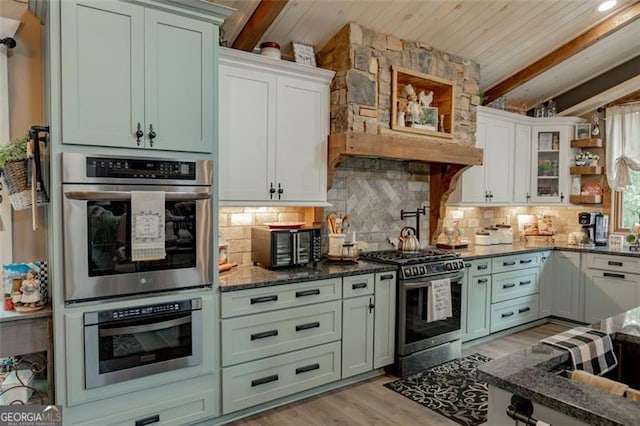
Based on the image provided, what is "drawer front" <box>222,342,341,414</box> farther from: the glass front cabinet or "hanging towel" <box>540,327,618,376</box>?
the glass front cabinet

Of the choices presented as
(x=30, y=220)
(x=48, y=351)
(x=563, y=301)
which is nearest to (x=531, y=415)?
(x=48, y=351)

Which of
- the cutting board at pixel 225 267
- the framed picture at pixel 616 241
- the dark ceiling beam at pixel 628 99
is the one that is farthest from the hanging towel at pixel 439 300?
the dark ceiling beam at pixel 628 99

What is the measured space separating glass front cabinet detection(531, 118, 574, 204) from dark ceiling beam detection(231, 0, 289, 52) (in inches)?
149

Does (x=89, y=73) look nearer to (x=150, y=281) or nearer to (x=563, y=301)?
(x=150, y=281)

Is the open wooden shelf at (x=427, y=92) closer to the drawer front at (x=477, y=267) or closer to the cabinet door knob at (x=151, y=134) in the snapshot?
the drawer front at (x=477, y=267)

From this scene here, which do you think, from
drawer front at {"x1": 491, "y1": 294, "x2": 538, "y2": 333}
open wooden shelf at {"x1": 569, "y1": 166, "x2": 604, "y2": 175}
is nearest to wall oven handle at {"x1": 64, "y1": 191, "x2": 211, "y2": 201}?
drawer front at {"x1": 491, "y1": 294, "x2": 538, "y2": 333}

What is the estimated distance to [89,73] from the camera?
225 centimetres

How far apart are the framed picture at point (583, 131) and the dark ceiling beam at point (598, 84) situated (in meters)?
0.31

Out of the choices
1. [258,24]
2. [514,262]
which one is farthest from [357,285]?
[514,262]

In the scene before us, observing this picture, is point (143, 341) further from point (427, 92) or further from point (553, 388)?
point (427, 92)

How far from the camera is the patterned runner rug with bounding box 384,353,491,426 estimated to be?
9.58ft

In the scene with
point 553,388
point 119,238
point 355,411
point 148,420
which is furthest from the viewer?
point 355,411

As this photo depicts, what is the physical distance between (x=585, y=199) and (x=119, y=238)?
5295mm

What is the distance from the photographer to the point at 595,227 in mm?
5137
